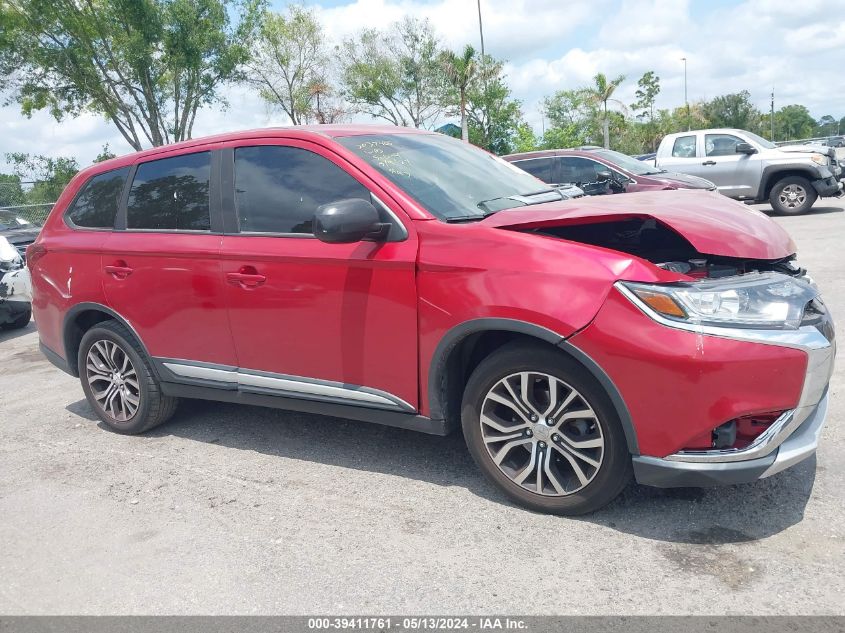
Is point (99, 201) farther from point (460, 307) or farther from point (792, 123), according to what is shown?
point (792, 123)

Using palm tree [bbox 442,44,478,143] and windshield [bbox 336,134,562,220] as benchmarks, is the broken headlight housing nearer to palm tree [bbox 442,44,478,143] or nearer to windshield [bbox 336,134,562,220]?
windshield [bbox 336,134,562,220]

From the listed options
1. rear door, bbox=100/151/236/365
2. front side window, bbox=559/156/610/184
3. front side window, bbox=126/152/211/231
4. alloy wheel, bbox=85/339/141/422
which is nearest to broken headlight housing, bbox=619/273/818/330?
rear door, bbox=100/151/236/365

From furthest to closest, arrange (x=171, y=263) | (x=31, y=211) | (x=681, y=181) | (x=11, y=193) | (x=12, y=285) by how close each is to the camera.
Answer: (x=11, y=193) → (x=31, y=211) → (x=681, y=181) → (x=12, y=285) → (x=171, y=263)

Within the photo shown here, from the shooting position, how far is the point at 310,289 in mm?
3742

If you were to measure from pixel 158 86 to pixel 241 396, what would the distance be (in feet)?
A: 72.7

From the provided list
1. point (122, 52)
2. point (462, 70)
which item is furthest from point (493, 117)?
point (122, 52)

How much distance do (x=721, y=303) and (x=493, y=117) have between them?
36.5 m

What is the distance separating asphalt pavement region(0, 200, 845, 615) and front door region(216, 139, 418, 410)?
52 centimetres

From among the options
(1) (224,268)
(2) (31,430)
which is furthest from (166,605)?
(2) (31,430)

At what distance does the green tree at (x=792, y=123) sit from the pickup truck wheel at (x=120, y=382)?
91.4 metres

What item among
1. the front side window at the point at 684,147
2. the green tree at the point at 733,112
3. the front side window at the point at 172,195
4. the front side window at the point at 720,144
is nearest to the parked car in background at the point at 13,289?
the front side window at the point at 172,195

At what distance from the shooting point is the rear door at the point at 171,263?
13.8ft

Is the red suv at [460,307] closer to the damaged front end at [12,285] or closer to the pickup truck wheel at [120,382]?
the pickup truck wheel at [120,382]

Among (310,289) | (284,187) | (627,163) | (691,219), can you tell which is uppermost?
(627,163)
